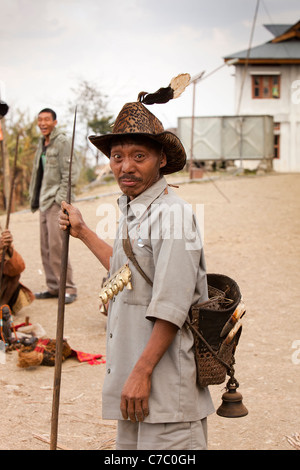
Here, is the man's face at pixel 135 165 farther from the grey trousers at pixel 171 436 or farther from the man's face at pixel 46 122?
the man's face at pixel 46 122

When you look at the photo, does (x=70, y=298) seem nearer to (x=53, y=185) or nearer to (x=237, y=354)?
(x=53, y=185)

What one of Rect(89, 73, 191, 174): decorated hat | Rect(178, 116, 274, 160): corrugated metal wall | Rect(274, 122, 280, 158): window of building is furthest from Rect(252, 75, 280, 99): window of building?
Rect(89, 73, 191, 174): decorated hat

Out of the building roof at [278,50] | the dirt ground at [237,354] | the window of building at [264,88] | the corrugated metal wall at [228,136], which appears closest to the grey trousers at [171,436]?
the dirt ground at [237,354]

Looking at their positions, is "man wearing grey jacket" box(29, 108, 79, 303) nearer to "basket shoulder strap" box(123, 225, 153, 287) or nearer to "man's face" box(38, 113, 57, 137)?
"man's face" box(38, 113, 57, 137)

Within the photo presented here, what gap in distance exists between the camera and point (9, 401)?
4371mm

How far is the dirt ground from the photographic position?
3.89m

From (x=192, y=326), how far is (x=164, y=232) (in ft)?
1.20

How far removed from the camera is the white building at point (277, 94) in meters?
26.0

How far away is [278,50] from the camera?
26.9 m

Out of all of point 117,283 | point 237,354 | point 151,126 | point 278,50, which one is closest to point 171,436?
point 117,283

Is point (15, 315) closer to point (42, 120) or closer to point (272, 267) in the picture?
point (42, 120)

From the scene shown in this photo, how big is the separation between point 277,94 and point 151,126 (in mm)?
25283
